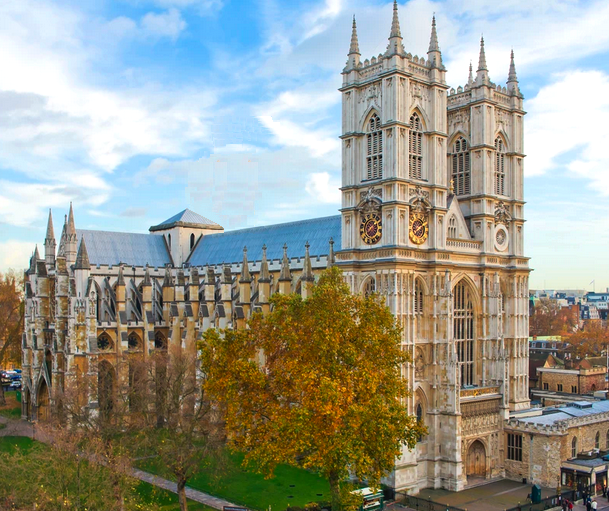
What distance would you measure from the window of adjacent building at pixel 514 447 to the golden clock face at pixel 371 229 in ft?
53.8

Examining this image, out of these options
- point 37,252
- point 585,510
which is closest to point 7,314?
point 37,252

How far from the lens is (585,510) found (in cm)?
3638

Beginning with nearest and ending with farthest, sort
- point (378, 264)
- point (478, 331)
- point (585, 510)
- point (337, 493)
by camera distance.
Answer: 1. point (337, 493)
2. point (585, 510)
3. point (378, 264)
4. point (478, 331)

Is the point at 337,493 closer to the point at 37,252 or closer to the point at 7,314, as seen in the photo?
the point at 37,252

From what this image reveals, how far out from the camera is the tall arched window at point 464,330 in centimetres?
4381

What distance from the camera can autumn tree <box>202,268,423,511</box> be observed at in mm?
25031

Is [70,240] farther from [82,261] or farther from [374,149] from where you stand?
[374,149]

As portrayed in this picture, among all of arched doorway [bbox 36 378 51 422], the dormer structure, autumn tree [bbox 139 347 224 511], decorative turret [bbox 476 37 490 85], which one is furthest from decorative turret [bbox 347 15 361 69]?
arched doorway [bbox 36 378 51 422]

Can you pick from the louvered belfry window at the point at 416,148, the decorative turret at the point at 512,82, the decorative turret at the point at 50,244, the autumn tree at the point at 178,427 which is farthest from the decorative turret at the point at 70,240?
the decorative turret at the point at 512,82

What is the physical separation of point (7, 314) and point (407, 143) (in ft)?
177

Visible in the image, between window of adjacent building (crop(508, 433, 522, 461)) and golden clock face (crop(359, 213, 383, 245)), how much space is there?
1640 centimetres

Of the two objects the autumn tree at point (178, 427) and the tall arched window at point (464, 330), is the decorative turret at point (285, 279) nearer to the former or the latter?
the autumn tree at point (178, 427)

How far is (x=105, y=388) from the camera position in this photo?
47.4m

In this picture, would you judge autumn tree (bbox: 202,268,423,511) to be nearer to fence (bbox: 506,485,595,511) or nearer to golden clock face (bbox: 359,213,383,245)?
fence (bbox: 506,485,595,511)
